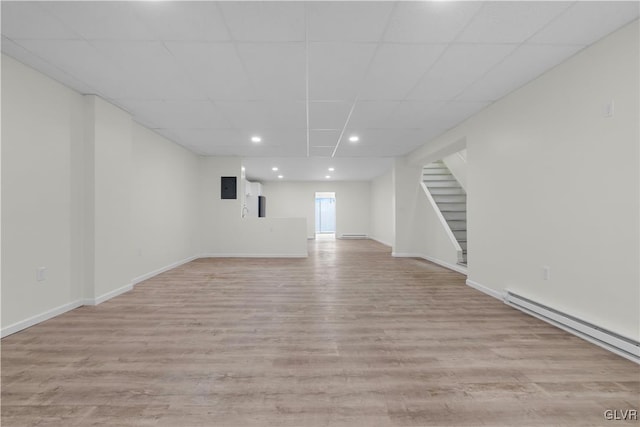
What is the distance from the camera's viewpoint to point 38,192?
2.80 m

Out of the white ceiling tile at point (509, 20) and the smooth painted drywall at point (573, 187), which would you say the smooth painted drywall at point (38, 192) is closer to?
the white ceiling tile at point (509, 20)

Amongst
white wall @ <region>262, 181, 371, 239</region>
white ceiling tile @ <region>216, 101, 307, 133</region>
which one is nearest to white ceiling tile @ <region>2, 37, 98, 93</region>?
white ceiling tile @ <region>216, 101, 307, 133</region>

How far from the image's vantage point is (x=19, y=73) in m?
2.61

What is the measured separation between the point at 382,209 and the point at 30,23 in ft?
32.0

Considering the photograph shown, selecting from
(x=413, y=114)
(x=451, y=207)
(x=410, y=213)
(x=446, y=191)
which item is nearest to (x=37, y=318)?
(x=413, y=114)

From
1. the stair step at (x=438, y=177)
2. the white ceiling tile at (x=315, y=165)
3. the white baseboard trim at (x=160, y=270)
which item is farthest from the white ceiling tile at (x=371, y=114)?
the white baseboard trim at (x=160, y=270)

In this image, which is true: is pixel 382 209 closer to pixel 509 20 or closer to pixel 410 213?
pixel 410 213

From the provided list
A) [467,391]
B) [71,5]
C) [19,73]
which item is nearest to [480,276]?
[467,391]

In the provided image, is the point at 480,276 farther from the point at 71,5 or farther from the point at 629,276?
the point at 71,5

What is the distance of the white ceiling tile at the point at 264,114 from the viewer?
3.62 metres

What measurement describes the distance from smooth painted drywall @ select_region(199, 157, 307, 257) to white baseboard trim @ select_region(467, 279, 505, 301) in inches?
161

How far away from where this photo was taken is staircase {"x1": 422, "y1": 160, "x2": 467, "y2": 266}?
6148 mm

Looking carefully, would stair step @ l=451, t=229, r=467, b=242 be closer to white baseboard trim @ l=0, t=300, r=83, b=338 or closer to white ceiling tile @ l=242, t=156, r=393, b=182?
white ceiling tile @ l=242, t=156, r=393, b=182

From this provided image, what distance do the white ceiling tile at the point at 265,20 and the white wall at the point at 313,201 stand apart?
32.7ft
